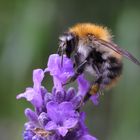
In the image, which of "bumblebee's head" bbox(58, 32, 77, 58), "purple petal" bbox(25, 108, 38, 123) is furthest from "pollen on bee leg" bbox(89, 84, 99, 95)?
"purple petal" bbox(25, 108, 38, 123)

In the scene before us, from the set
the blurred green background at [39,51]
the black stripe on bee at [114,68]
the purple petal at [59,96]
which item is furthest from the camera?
the blurred green background at [39,51]

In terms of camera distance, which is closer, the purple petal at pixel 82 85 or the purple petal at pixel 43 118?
the purple petal at pixel 43 118

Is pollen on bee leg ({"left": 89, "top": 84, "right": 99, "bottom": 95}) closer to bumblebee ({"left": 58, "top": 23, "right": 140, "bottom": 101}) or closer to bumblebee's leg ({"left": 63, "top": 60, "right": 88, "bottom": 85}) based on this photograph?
bumblebee ({"left": 58, "top": 23, "right": 140, "bottom": 101})

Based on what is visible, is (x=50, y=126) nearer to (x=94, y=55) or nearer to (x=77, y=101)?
(x=77, y=101)

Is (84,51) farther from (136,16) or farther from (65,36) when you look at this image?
(136,16)

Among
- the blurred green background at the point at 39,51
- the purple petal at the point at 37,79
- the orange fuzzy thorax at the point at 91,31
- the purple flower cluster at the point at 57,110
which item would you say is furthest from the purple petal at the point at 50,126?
the blurred green background at the point at 39,51

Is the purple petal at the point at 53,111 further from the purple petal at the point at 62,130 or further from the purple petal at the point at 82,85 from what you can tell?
the purple petal at the point at 82,85
